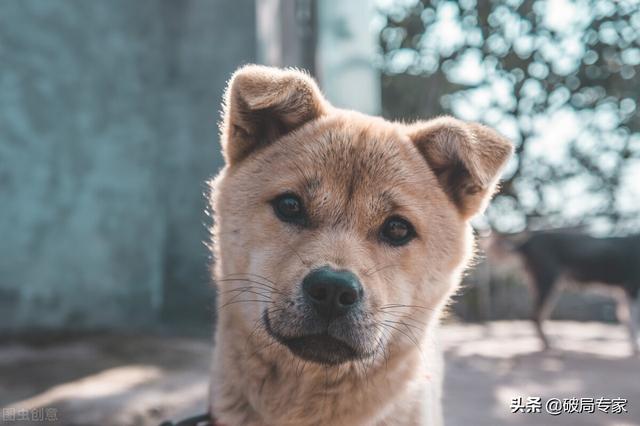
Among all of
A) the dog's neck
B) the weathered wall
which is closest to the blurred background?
the weathered wall

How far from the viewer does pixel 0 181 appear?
514 centimetres

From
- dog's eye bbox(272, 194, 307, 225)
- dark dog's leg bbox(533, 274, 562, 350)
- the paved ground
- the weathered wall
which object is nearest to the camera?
dog's eye bbox(272, 194, 307, 225)

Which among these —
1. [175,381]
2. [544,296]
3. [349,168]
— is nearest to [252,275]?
[349,168]

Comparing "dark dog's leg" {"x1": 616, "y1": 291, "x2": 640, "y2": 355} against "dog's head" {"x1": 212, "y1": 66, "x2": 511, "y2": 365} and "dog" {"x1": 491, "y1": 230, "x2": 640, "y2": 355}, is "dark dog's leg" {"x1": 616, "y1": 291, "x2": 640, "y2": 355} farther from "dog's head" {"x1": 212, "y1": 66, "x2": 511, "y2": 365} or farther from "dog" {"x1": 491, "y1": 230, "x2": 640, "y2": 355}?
"dog's head" {"x1": 212, "y1": 66, "x2": 511, "y2": 365}

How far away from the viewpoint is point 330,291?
179 centimetres

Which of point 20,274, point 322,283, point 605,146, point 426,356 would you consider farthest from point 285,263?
point 605,146

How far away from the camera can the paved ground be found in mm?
3512

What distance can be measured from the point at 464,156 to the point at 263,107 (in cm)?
89

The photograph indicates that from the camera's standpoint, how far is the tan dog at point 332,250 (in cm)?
191

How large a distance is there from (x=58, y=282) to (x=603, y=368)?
5757 millimetres

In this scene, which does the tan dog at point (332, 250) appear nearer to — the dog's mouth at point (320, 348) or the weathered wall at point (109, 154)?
the dog's mouth at point (320, 348)

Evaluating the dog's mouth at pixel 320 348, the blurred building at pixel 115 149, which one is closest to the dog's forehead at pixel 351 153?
the dog's mouth at pixel 320 348

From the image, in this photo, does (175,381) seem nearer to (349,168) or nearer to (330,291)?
(349,168)

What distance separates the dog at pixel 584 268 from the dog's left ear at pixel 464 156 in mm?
5283
